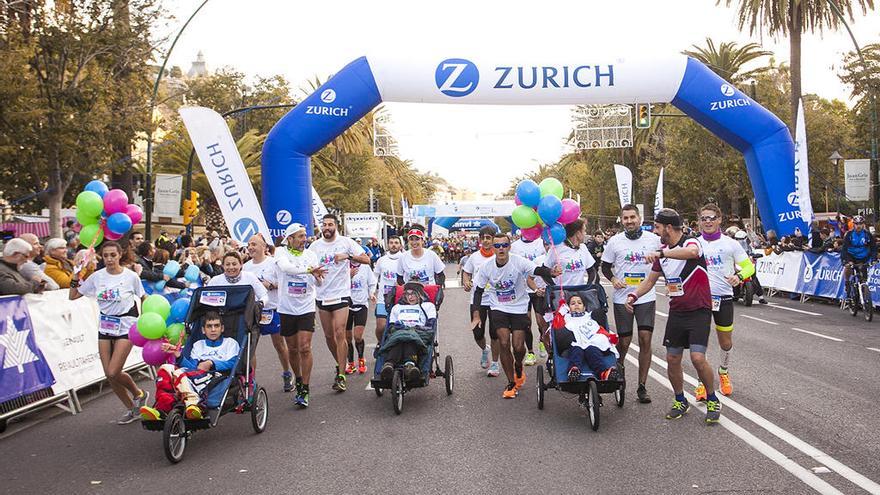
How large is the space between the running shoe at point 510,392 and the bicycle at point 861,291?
32.7 feet

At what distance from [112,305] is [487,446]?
12.7 ft

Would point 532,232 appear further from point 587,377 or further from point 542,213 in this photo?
point 587,377

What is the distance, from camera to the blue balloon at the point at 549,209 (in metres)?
8.52

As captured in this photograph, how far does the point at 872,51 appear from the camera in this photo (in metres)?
36.2

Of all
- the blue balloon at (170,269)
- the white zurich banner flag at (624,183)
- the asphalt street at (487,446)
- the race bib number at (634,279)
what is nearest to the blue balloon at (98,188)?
the blue balloon at (170,269)

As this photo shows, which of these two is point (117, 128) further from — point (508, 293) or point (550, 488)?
point (550, 488)

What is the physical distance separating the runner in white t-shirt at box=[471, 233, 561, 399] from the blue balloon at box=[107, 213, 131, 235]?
3781mm

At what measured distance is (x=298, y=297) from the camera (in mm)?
8859

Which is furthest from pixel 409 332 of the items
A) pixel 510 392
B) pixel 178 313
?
pixel 178 313

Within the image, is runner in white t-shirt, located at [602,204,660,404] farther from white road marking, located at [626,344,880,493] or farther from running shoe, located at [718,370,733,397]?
white road marking, located at [626,344,880,493]

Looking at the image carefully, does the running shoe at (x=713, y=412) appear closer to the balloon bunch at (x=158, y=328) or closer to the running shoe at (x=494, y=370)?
the running shoe at (x=494, y=370)

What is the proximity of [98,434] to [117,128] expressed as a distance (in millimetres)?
13501

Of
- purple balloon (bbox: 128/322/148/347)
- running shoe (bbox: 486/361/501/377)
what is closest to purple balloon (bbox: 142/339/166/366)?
purple balloon (bbox: 128/322/148/347)

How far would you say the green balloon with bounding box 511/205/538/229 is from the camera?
8781mm
